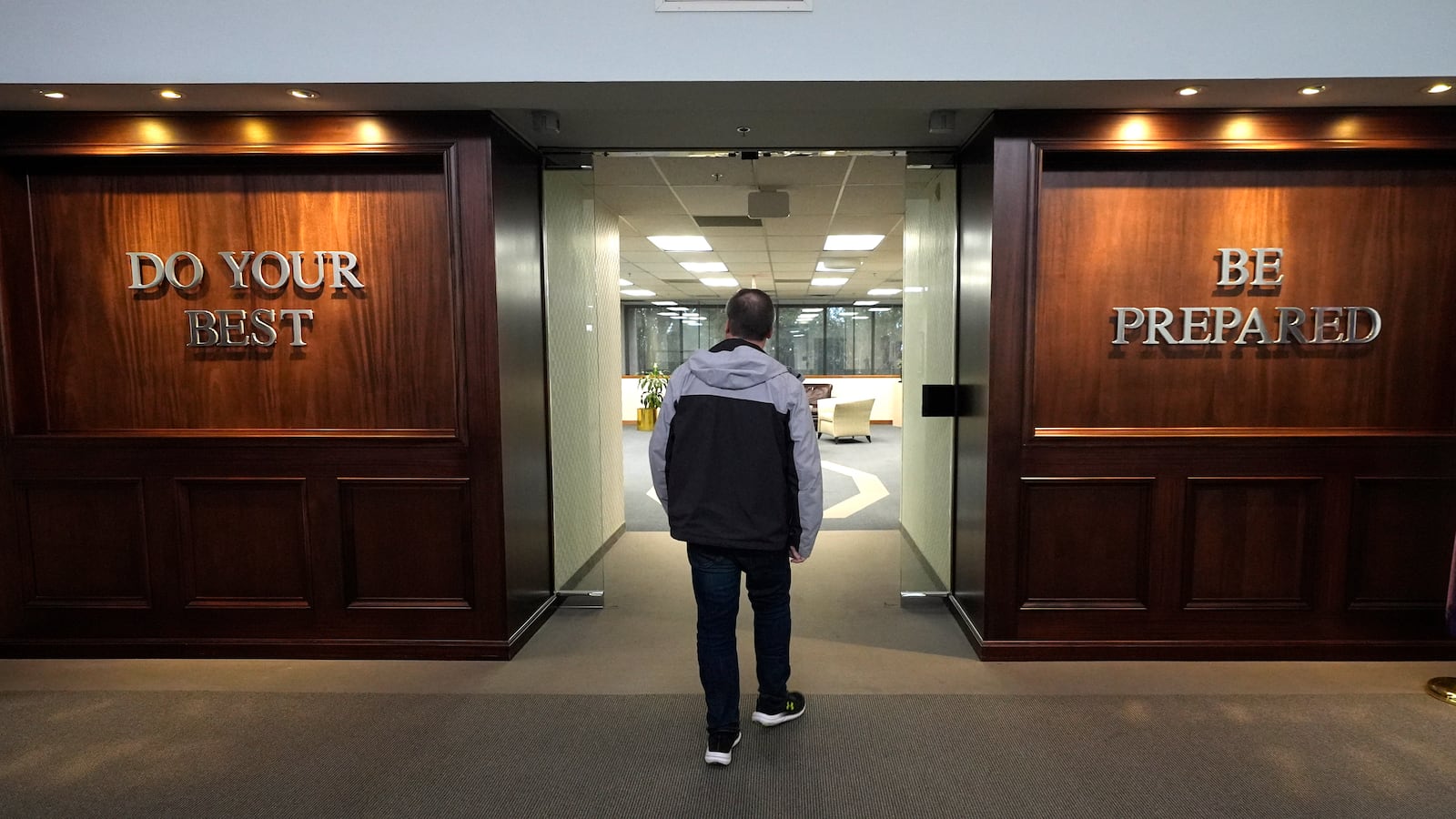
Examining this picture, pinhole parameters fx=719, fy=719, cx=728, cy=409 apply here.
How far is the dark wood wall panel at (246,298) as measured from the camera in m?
3.40

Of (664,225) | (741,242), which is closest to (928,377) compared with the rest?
(664,225)

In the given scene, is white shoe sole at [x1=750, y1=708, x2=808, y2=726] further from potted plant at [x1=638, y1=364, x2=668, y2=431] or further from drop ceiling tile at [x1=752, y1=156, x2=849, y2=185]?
potted plant at [x1=638, y1=364, x2=668, y2=431]

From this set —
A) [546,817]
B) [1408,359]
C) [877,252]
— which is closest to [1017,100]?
[1408,359]

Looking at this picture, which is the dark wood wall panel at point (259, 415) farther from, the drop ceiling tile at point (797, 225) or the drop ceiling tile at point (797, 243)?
the drop ceiling tile at point (797, 243)

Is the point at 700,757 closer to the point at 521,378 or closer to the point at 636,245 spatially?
the point at 521,378

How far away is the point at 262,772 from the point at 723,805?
5.45 ft

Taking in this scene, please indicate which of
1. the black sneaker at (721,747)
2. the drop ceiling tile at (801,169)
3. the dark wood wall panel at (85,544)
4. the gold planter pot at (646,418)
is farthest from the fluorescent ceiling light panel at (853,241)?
the gold planter pot at (646,418)

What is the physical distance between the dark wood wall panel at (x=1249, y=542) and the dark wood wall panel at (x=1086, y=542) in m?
0.24

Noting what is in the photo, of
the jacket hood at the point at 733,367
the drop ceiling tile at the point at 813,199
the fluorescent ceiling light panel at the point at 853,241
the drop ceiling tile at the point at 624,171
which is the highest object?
the fluorescent ceiling light panel at the point at 853,241

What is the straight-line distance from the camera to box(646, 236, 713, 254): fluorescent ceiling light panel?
25.0ft

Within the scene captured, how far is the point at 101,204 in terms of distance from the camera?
11.2 feet

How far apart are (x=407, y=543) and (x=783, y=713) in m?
1.96

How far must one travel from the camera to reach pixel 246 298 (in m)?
3.45

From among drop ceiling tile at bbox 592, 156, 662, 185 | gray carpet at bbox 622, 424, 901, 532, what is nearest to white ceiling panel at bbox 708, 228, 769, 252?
drop ceiling tile at bbox 592, 156, 662, 185
